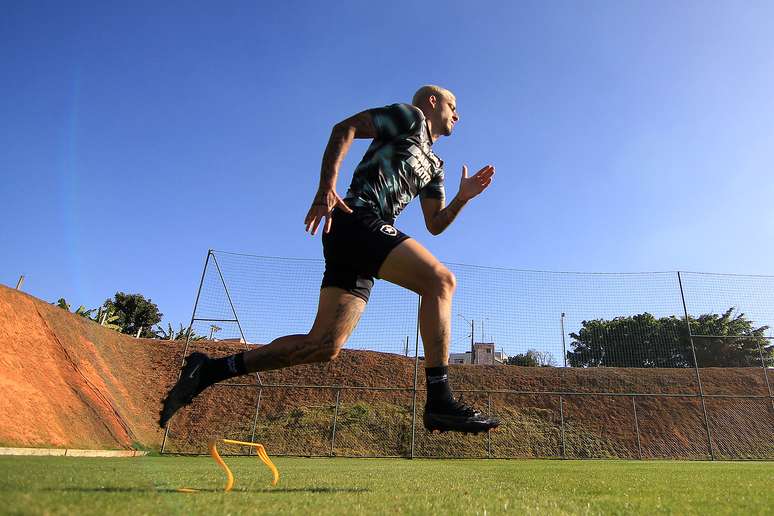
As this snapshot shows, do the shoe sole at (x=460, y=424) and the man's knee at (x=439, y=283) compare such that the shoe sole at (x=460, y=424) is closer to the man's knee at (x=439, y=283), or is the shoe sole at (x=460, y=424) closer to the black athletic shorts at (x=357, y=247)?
the man's knee at (x=439, y=283)

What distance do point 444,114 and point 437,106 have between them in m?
0.08

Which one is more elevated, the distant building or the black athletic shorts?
the distant building

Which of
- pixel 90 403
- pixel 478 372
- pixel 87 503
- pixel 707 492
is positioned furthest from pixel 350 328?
pixel 478 372

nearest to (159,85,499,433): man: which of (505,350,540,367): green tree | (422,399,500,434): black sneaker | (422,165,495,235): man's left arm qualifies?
(422,399,500,434): black sneaker

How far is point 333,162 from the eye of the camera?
297 centimetres

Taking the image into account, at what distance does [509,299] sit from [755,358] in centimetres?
883

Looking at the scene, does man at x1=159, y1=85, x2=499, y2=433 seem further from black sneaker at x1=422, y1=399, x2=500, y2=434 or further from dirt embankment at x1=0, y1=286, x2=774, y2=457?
dirt embankment at x1=0, y1=286, x2=774, y2=457

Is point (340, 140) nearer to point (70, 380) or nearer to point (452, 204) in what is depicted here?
point (452, 204)

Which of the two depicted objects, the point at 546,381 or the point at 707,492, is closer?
the point at 707,492

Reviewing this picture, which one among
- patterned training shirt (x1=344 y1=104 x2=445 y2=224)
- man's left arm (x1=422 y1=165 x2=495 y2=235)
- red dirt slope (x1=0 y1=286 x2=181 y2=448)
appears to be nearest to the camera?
patterned training shirt (x1=344 y1=104 x2=445 y2=224)

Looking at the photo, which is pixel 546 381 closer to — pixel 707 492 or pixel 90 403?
pixel 90 403

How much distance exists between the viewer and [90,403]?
47.9ft

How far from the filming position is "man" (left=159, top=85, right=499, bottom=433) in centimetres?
277

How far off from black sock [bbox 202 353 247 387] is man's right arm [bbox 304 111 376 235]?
3.07ft
